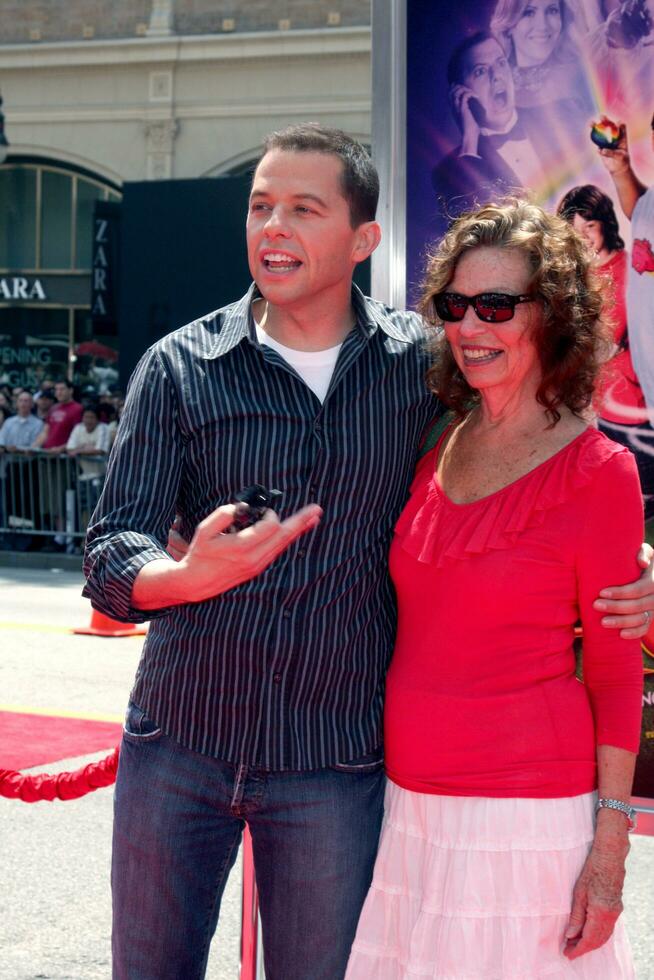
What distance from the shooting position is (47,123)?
893 inches

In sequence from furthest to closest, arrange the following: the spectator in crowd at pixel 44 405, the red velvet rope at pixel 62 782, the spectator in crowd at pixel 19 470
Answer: the spectator in crowd at pixel 44 405
the spectator in crowd at pixel 19 470
the red velvet rope at pixel 62 782

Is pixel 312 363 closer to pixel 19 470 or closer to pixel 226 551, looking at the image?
pixel 226 551

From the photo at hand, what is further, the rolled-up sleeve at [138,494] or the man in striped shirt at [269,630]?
the man in striped shirt at [269,630]

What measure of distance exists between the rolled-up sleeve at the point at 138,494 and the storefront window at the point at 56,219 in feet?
70.3

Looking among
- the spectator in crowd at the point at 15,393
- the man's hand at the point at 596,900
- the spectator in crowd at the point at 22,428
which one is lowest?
the man's hand at the point at 596,900

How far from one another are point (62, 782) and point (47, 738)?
2.86 m

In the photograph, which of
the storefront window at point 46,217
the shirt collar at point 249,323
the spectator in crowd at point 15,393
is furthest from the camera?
the storefront window at point 46,217

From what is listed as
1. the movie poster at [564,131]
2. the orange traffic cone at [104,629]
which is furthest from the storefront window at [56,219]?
the movie poster at [564,131]

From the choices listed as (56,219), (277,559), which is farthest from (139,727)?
(56,219)

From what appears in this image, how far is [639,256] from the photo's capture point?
3.03m

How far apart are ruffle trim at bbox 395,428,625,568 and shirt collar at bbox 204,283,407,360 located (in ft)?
1.22

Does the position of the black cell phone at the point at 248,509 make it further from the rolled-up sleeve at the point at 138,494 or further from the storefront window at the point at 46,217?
the storefront window at the point at 46,217

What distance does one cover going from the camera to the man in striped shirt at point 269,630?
234 cm

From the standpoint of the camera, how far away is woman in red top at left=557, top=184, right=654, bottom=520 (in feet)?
9.98
